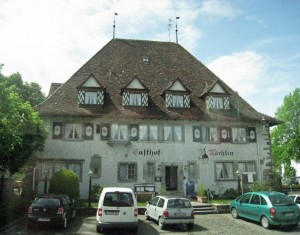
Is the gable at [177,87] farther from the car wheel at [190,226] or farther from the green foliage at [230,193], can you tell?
the car wheel at [190,226]

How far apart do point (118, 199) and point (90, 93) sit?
46.6ft

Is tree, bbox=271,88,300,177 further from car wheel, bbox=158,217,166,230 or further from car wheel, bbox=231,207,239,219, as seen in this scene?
car wheel, bbox=158,217,166,230

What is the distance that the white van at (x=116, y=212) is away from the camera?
13.1 metres

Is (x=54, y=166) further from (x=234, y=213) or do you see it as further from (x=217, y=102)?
(x=217, y=102)

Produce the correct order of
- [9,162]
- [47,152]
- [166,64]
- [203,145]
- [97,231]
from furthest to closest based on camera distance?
[166,64]
[203,145]
[47,152]
[9,162]
[97,231]

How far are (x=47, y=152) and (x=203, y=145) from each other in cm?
1262

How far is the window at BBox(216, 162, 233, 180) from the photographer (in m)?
26.5

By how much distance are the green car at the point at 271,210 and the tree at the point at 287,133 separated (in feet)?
97.0

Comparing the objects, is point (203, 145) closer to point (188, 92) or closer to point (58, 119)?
point (188, 92)

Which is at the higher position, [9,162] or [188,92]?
[188,92]

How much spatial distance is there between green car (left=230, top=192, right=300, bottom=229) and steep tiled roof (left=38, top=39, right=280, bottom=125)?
10.8 m

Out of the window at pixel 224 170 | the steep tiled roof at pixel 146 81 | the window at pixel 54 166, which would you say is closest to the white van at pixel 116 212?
the window at pixel 54 166

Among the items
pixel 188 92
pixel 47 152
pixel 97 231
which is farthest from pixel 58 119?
pixel 97 231

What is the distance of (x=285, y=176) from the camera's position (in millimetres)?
44906
